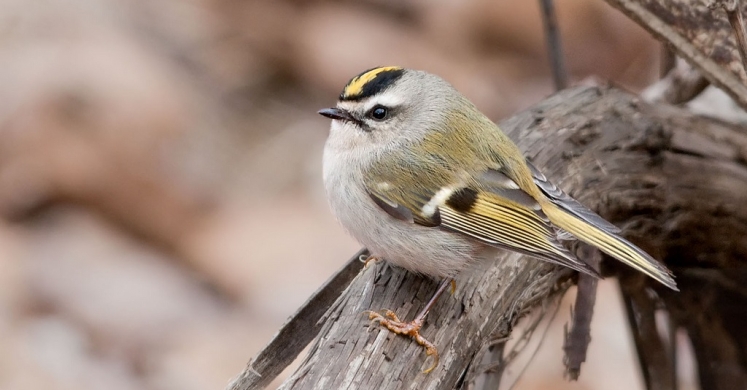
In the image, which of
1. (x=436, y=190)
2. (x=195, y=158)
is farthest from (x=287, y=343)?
(x=195, y=158)

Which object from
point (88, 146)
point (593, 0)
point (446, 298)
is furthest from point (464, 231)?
point (593, 0)

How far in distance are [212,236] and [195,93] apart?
1.11 meters

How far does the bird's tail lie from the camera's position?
204 cm

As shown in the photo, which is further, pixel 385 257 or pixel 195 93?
pixel 195 93

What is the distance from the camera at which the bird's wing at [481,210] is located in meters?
2.14

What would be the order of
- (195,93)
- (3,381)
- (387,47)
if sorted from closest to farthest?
(3,381), (195,93), (387,47)

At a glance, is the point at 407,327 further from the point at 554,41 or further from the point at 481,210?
the point at 554,41

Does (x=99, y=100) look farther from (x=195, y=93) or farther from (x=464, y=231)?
(x=464, y=231)

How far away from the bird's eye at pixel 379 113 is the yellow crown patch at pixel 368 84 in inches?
2.2

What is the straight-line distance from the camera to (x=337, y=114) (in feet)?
7.58

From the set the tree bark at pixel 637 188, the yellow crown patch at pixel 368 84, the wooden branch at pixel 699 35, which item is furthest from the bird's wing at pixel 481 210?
the wooden branch at pixel 699 35

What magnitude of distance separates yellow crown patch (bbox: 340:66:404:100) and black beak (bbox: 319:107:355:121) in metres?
0.04

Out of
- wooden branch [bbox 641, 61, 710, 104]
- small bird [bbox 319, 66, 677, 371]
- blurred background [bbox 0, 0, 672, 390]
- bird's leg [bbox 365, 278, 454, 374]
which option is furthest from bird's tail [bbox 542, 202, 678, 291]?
blurred background [bbox 0, 0, 672, 390]

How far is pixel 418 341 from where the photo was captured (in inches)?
75.9
